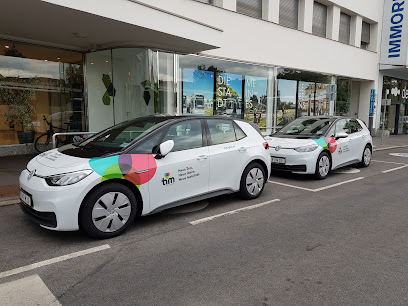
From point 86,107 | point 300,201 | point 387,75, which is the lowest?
point 300,201

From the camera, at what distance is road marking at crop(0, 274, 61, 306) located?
2713mm

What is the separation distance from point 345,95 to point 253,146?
17.2m

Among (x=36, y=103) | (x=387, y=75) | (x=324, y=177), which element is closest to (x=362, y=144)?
(x=324, y=177)

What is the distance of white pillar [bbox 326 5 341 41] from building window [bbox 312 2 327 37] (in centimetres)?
21

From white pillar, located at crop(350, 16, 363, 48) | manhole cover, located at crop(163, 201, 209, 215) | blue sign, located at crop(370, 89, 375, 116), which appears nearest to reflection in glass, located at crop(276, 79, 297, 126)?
white pillar, located at crop(350, 16, 363, 48)

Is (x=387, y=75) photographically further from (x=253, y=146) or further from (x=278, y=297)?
(x=278, y=297)

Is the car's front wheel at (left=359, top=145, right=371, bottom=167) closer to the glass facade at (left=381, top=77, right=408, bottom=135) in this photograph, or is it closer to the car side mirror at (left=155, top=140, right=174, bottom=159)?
the car side mirror at (left=155, top=140, right=174, bottom=159)

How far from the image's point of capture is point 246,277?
10.4 feet

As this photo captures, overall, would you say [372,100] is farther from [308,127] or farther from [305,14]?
[308,127]

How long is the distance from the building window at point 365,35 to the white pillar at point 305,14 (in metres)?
6.63

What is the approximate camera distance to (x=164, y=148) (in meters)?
4.33

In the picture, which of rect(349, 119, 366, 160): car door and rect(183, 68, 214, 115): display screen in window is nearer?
rect(349, 119, 366, 160): car door

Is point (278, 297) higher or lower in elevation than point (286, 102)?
lower

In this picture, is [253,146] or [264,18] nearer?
[253,146]
